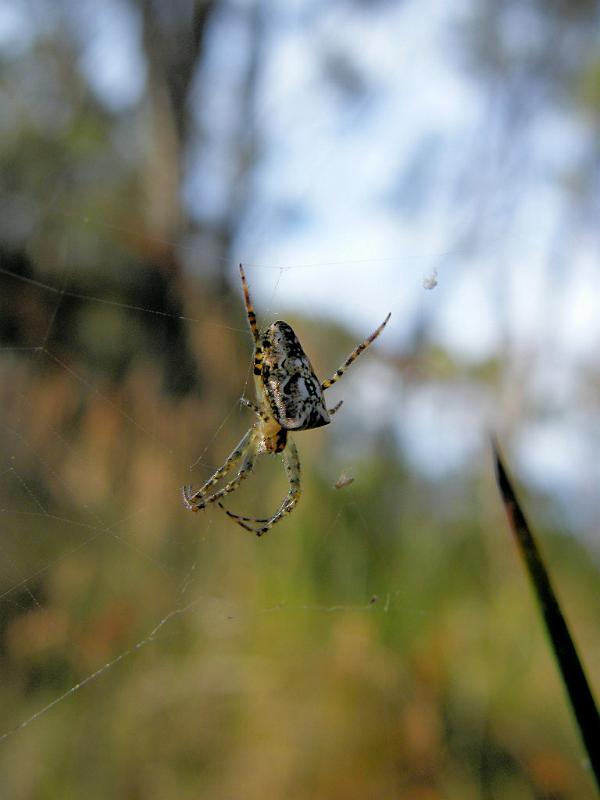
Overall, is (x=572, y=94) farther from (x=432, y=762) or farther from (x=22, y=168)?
(x=432, y=762)

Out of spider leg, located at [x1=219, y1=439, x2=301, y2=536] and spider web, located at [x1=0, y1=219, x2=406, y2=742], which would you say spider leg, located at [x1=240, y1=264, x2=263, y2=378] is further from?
spider web, located at [x1=0, y1=219, x2=406, y2=742]

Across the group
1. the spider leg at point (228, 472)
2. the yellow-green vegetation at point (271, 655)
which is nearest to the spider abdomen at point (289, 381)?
the spider leg at point (228, 472)

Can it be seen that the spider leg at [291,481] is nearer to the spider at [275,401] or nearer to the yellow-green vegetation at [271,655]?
the spider at [275,401]

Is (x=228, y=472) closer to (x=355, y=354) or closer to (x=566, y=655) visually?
(x=355, y=354)

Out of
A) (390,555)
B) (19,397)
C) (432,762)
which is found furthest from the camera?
(19,397)

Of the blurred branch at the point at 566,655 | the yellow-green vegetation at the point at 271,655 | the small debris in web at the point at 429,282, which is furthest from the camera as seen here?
the yellow-green vegetation at the point at 271,655

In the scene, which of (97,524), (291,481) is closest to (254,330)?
(291,481)

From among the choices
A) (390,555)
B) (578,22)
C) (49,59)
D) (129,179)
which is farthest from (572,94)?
(390,555)
